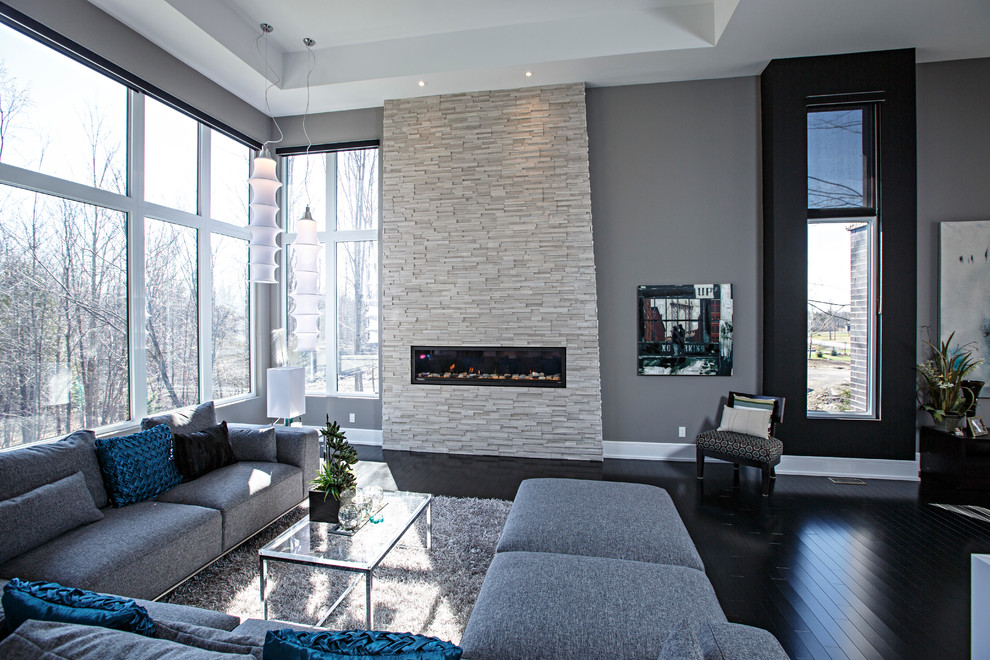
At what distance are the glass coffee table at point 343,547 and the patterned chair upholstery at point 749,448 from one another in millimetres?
2648

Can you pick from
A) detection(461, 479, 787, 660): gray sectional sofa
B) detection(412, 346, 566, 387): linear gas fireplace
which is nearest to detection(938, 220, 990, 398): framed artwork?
detection(412, 346, 566, 387): linear gas fireplace

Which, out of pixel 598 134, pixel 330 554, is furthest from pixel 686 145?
pixel 330 554

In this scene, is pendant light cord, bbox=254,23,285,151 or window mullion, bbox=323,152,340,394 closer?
pendant light cord, bbox=254,23,285,151

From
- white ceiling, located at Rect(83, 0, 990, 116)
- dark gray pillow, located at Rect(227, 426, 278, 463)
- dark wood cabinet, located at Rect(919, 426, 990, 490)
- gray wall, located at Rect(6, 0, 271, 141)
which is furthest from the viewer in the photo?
dark wood cabinet, located at Rect(919, 426, 990, 490)

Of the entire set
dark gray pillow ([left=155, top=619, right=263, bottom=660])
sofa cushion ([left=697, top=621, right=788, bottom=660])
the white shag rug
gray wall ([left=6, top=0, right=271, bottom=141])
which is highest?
gray wall ([left=6, top=0, right=271, bottom=141])

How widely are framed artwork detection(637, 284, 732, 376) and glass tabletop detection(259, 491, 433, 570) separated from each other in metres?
2.98

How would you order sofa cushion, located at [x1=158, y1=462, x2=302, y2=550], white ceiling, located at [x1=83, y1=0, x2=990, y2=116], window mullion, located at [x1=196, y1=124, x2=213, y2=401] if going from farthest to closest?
window mullion, located at [x1=196, y1=124, x2=213, y2=401], white ceiling, located at [x1=83, y1=0, x2=990, y2=116], sofa cushion, located at [x1=158, y1=462, x2=302, y2=550]

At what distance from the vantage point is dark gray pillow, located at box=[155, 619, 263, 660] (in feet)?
3.47

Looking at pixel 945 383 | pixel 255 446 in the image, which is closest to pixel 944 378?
pixel 945 383

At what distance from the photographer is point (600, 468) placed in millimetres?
4391

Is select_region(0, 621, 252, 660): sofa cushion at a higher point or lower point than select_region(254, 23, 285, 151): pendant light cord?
lower

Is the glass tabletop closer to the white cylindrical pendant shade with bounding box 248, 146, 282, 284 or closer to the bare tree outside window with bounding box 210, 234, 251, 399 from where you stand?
the white cylindrical pendant shade with bounding box 248, 146, 282, 284

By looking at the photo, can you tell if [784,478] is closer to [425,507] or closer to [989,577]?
[989,577]

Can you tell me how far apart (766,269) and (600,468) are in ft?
8.20
